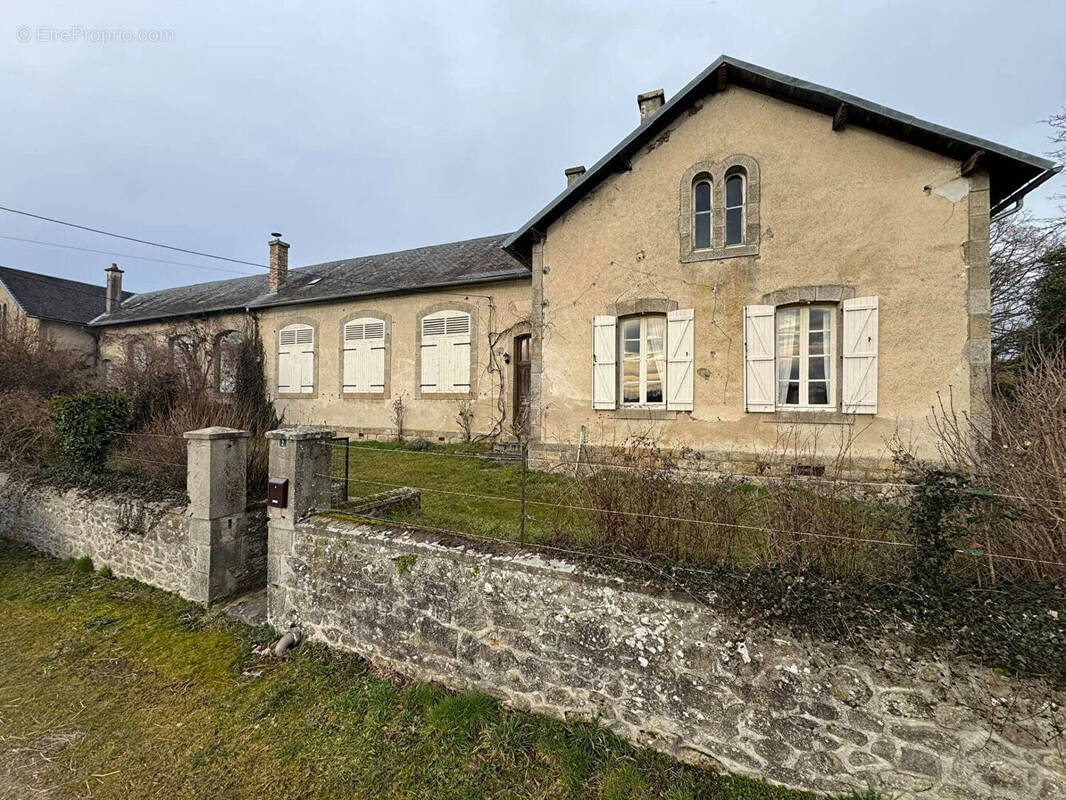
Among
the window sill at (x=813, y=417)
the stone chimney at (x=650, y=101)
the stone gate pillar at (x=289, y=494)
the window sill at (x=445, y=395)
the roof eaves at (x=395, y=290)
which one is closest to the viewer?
the stone gate pillar at (x=289, y=494)

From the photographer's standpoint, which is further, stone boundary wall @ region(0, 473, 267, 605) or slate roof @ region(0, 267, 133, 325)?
slate roof @ region(0, 267, 133, 325)

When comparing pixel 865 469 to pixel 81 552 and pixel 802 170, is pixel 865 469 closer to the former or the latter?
pixel 802 170

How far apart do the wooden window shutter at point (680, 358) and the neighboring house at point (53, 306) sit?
19625mm

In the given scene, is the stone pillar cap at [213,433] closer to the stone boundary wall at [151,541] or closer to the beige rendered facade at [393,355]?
the stone boundary wall at [151,541]

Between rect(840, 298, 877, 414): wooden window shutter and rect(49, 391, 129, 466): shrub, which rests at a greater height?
rect(840, 298, 877, 414): wooden window shutter

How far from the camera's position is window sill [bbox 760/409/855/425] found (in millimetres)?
7164

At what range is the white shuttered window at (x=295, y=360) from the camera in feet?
45.7

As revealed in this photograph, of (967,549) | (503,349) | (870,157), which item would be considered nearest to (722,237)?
(870,157)

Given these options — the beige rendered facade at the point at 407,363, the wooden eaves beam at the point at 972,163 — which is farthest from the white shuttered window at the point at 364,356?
the wooden eaves beam at the point at 972,163

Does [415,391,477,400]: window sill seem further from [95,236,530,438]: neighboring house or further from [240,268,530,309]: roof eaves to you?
[240,268,530,309]: roof eaves

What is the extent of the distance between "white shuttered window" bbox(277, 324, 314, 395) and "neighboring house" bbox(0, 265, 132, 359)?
8.23 meters

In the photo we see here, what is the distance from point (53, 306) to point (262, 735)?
76.4ft

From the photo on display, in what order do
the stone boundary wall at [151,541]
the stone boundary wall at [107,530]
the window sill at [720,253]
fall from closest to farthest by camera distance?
1. the stone boundary wall at [151,541]
2. the stone boundary wall at [107,530]
3. the window sill at [720,253]

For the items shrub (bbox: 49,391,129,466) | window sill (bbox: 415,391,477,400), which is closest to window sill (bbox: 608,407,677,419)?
window sill (bbox: 415,391,477,400)
